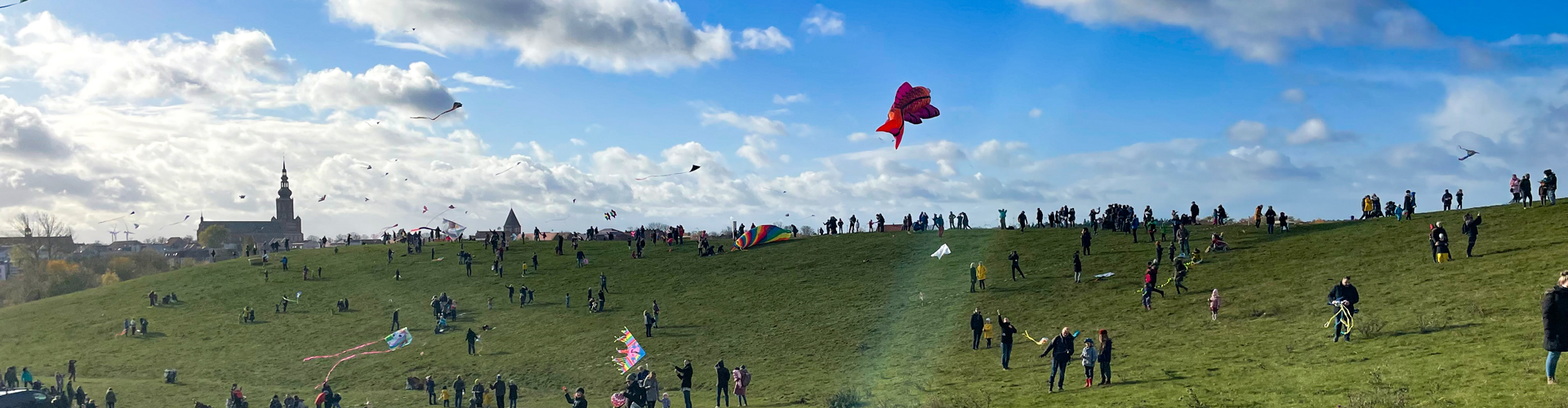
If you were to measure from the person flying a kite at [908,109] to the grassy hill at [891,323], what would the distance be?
8.45 meters

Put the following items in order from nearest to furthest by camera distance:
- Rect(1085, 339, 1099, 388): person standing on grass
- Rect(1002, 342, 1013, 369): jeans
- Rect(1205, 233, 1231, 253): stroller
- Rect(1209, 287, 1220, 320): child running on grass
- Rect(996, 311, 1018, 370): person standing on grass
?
Rect(1085, 339, 1099, 388): person standing on grass → Rect(996, 311, 1018, 370): person standing on grass → Rect(1002, 342, 1013, 369): jeans → Rect(1209, 287, 1220, 320): child running on grass → Rect(1205, 233, 1231, 253): stroller

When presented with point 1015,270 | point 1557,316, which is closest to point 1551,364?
point 1557,316

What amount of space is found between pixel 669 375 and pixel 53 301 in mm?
67412

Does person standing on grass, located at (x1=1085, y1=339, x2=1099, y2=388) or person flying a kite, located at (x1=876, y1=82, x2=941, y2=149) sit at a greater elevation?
person flying a kite, located at (x1=876, y1=82, x2=941, y2=149)

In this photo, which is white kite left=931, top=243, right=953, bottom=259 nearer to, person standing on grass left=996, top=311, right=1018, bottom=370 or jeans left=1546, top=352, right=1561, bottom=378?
person standing on grass left=996, top=311, right=1018, bottom=370

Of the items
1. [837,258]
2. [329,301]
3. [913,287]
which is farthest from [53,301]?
[913,287]

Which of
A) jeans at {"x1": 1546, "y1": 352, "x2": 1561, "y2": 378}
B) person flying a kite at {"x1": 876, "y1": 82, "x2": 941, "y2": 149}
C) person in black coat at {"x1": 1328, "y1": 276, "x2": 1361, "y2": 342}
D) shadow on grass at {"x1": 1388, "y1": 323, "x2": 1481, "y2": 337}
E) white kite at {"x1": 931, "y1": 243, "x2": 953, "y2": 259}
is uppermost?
person flying a kite at {"x1": 876, "y1": 82, "x2": 941, "y2": 149}

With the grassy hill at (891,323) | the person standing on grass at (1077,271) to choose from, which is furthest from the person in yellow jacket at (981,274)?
the person standing on grass at (1077,271)

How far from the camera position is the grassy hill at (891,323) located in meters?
21.6

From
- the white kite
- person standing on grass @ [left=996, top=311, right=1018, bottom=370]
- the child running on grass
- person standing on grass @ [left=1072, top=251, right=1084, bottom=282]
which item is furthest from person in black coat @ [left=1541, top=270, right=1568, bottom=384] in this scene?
the white kite

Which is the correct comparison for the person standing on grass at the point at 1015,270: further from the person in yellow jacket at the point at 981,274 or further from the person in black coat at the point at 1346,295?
the person in black coat at the point at 1346,295

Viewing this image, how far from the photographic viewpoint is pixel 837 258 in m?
59.8

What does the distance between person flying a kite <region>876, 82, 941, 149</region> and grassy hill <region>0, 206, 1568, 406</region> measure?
27.7ft

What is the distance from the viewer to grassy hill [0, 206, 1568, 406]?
2156cm
